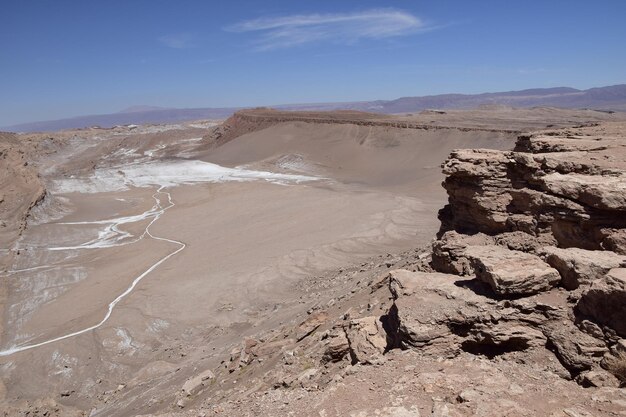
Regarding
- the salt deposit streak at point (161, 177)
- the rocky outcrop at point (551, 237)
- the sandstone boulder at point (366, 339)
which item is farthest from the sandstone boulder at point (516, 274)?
the salt deposit streak at point (161, 177)

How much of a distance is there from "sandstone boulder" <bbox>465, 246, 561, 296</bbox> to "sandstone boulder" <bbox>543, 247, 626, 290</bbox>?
10 cm

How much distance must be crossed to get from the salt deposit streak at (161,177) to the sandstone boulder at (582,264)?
28413mm

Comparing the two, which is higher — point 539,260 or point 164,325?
point 539,260

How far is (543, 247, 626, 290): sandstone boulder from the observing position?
17.3ft

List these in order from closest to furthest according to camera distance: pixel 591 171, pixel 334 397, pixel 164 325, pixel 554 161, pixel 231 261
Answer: pixel 334 397 < pixel 591 171 < pixel 554 161 < pixel 164 325 < pixel 231 261

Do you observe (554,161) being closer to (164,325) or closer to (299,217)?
(164,325)

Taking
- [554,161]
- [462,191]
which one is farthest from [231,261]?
[554,161]

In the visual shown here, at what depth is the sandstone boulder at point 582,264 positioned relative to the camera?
17.3ft

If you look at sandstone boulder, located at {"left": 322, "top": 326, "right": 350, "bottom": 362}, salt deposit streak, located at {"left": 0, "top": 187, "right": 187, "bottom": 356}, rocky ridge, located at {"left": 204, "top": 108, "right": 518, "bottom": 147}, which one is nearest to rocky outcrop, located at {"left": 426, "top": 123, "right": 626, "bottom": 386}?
sandstone boulder, located at {"left": 322, "top": 326, "right": 350, "bottom": 362}

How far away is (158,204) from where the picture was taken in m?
28.8

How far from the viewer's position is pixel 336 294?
11281mm

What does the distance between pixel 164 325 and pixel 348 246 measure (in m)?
7.51

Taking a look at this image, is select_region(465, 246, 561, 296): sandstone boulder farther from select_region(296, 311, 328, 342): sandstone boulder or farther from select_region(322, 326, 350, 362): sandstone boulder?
select_region(296, 311, 328, 342): sandstone boulder

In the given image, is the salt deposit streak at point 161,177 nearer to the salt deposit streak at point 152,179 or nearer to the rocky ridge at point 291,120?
the salt deposit streak at point 152,179
